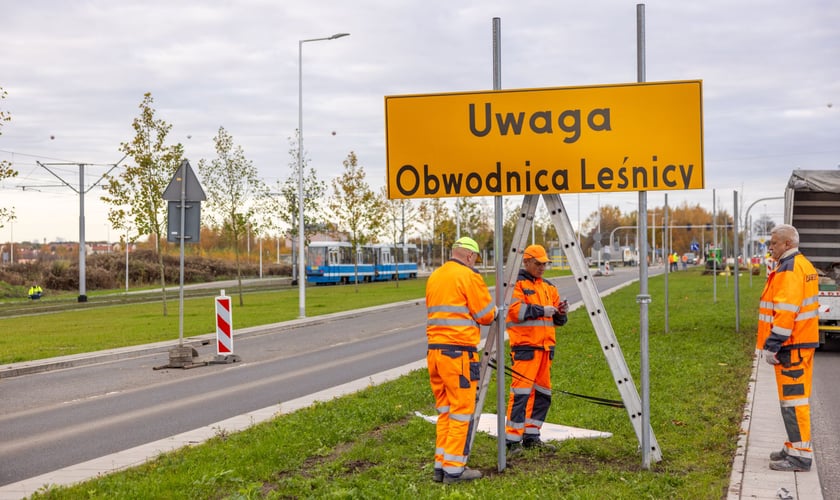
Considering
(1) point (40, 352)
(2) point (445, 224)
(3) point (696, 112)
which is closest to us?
(3) point (696, 112)

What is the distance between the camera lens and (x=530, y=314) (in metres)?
7.57

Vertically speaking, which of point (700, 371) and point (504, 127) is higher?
point (504, 127)

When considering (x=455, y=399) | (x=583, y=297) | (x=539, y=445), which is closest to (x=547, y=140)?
(x=583, y=297)

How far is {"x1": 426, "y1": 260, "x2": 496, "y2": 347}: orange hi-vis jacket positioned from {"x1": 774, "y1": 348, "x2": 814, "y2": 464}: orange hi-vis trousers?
2322 mm

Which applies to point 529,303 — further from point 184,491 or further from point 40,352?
point 40,352

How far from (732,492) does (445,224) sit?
57.9m

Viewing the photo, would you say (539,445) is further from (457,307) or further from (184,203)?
(184,203)

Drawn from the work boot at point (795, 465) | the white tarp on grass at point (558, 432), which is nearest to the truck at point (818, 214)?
the white tarp on grass at point (558, 432)

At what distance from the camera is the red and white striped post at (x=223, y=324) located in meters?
16.1

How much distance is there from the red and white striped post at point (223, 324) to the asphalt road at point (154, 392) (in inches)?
18.9

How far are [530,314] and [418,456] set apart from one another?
1467 mm

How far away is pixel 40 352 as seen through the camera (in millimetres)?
17562

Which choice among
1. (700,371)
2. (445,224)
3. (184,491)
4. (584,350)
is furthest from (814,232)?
(445,224)

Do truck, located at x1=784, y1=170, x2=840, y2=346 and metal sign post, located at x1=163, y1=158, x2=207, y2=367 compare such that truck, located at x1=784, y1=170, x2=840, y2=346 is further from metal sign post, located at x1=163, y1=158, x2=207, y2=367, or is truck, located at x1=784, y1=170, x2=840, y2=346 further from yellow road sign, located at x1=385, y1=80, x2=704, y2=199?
yellow road sign, located at x1=385, y1=80, x2=704, y2=199
